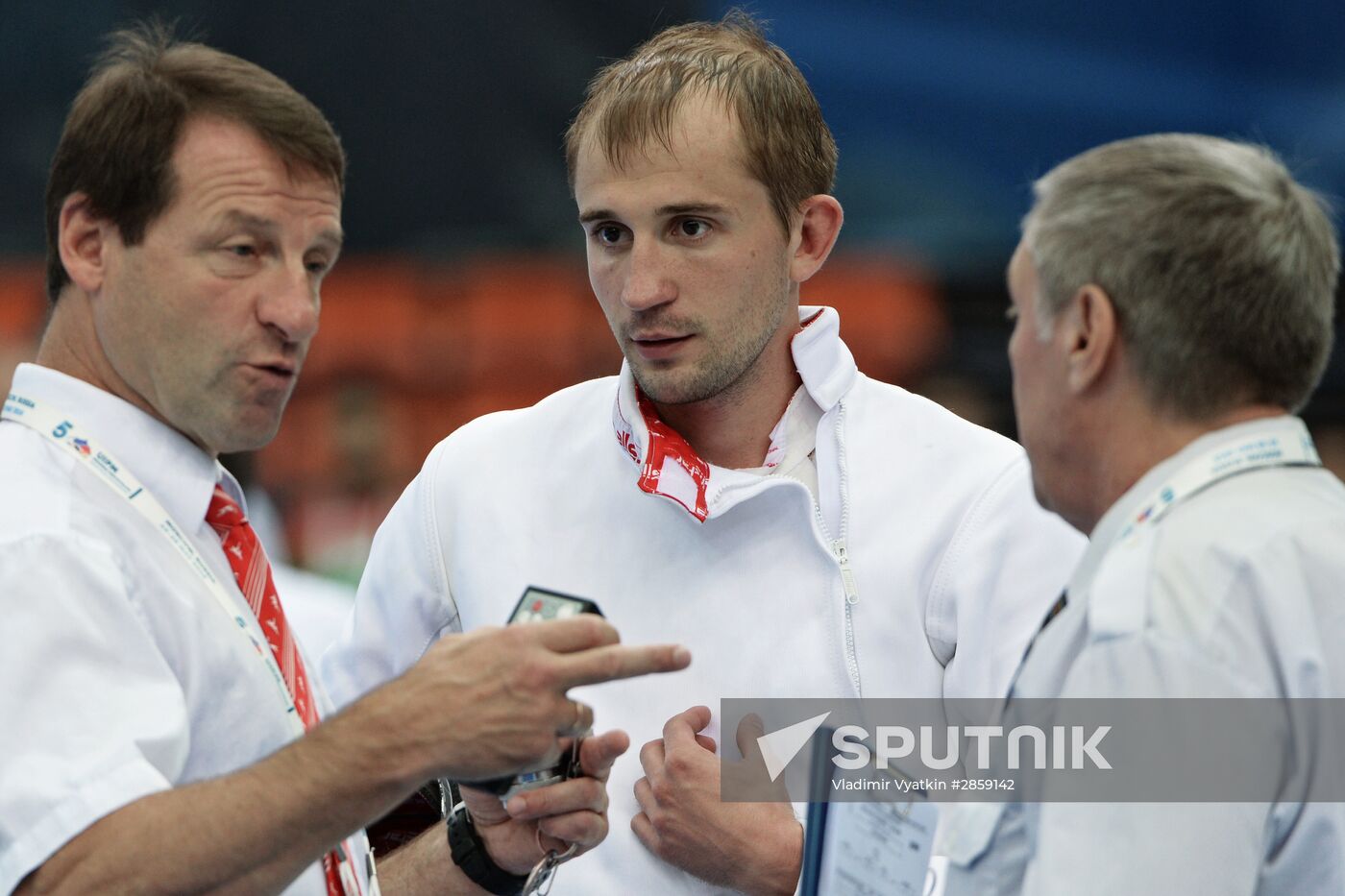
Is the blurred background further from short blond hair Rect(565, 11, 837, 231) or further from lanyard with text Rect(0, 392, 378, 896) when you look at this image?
lanyard with text Rect(0, 392, 378, 896)

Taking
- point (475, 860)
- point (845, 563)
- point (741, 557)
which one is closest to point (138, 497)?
point (475, 860)

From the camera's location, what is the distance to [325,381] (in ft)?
21.6

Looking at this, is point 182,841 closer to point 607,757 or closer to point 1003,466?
point 607,757

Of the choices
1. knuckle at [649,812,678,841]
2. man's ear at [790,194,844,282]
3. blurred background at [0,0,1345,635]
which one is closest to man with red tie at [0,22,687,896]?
knuckle at [649,812,678,841]

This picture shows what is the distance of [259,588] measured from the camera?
7.33ft

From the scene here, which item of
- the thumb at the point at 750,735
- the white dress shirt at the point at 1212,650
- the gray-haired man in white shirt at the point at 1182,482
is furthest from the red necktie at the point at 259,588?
the white dress shirt at the point at 1212,650

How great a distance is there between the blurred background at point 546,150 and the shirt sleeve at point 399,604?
371 centimetres

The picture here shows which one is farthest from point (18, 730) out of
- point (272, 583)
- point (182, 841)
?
point (272, 583)

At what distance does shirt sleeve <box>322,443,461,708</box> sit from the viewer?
2561 millimetres

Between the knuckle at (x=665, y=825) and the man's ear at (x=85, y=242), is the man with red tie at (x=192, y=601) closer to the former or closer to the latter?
the man's ear at (x=85, y=242)

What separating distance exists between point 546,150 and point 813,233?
13.3ft

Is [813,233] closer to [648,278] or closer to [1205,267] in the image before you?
[648,278]

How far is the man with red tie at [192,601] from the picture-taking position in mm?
1708

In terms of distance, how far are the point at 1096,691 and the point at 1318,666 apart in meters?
0.23
